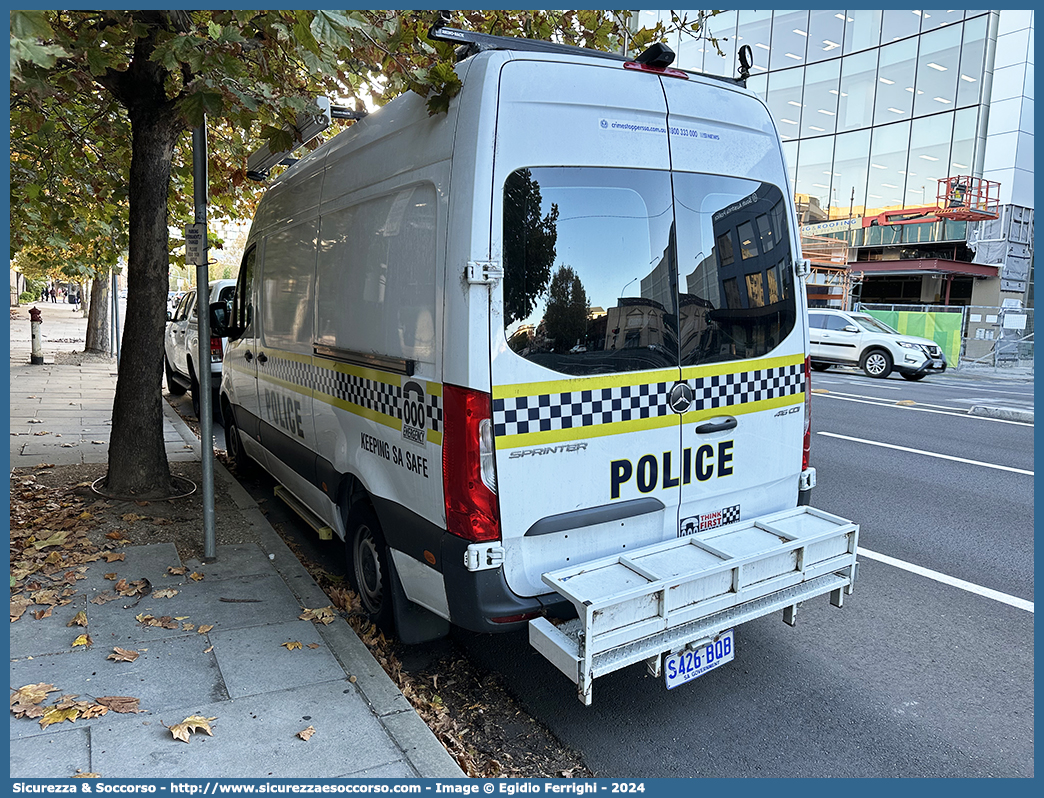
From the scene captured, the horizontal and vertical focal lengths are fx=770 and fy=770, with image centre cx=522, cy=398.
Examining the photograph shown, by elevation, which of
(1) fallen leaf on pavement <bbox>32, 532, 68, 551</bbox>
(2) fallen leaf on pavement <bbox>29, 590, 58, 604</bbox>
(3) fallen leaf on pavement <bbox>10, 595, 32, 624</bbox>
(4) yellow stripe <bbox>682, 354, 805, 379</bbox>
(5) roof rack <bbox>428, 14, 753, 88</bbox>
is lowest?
(3) fallen leaf on pavement <bbox>10, 595, 32, 624</bbox>

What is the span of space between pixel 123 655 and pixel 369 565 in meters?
1.23

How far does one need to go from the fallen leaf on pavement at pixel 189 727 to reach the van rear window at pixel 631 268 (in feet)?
6.59

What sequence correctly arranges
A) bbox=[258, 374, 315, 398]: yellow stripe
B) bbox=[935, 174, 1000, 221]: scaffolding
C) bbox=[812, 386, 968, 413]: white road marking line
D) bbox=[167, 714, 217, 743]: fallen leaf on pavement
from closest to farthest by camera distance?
bbox=[167, 714, 217, 743]: fallen leaf on pavement, bbox=[258, 374, 315, 398]: yellow stripe, bbox=[812, 386, 968, 413]: white road marking line, bbox=[935, 174, 1000, 221]: scaffolding

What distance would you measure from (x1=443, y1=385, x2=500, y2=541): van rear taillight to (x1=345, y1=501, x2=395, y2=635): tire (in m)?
0.89

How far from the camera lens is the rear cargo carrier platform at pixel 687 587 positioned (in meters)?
2.93

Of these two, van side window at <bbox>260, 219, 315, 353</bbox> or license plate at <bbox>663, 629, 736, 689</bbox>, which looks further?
van side window at <bbox>260, 219, 315, 353</bbox>

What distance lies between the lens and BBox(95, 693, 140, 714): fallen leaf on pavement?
10.7 feet

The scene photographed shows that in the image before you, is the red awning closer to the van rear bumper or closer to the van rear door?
the van rear door

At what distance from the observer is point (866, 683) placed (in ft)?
12.5

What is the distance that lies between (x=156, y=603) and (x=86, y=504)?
2341 millimetres

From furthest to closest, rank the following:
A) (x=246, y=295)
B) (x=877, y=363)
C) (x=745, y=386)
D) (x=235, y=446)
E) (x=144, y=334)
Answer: (x=877, y=363) → (x=235, y=446) → (x=144, y=334) → (x=246, y=295) → (x=745, y=386)

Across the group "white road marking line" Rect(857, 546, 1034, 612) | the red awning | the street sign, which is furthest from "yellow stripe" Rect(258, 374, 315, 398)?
the red awning

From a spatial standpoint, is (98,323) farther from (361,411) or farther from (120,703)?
(120,703)

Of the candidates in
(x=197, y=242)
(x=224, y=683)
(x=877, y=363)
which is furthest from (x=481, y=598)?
(x=877, y=363)
